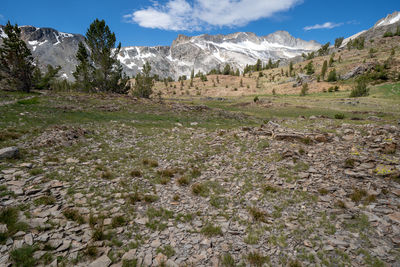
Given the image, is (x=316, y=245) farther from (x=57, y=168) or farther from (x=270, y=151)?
(x=57, y=168)

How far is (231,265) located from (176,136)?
14113 mm

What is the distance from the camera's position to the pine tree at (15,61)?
3453cm

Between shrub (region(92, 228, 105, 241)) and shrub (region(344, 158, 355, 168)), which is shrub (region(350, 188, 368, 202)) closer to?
shrub (region(344, 158, 355, 168))

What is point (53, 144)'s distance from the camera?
12.6 m

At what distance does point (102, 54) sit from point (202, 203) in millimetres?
54482

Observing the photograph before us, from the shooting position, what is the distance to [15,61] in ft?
118

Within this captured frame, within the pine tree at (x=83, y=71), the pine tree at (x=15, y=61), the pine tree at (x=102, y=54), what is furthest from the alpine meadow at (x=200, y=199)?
the pine tree at (x=83, y=71)

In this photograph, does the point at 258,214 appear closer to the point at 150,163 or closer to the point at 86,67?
the point at 150,163

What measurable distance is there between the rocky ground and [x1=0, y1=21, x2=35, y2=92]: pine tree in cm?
3415

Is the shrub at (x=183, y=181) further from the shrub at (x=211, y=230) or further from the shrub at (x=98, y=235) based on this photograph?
the shrub at (x=98, y=235)

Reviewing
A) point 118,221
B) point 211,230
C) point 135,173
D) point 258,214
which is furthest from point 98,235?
point 258,214

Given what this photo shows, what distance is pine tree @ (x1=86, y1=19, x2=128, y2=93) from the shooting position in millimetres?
46688

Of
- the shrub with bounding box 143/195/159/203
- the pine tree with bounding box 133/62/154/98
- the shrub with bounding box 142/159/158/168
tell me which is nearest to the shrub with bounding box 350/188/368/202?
the shrub with bounding box 143/195/159/203

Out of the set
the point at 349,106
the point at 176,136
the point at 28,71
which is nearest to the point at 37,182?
the point at 176,136
